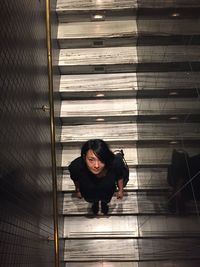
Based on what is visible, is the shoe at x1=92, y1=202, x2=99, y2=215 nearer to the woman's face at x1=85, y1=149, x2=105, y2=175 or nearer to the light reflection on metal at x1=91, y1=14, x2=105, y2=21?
the woman's face at x1=85, y1=149, x2=105, y2=175

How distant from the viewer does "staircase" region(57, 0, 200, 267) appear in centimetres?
277

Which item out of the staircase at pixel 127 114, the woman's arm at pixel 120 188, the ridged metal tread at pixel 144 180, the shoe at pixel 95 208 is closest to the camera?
the staircase at pixel 127 114

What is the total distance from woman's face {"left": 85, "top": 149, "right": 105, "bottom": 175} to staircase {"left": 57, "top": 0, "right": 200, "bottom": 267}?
561 mm

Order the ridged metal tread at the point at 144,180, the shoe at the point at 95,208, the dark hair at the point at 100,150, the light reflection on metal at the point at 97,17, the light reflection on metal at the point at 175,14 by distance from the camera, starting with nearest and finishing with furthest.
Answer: the light reflection on metal at the point at 175,14 < the ridged metal tread at the point at 144,180 < the dark hair at the point at 100,150 < the shoe at the point at 95,208 < the light reflection on metal at the point at 97,17

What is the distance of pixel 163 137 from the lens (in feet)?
10.3

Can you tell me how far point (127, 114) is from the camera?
486 cm

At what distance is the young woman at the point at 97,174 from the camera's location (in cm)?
384

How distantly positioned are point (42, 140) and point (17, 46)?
3.97 feet

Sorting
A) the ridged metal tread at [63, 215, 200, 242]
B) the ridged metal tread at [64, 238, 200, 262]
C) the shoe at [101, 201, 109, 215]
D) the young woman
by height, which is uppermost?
the young woman

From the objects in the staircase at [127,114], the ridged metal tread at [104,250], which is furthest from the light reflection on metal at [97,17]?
the ridged metal tread at [104,250]

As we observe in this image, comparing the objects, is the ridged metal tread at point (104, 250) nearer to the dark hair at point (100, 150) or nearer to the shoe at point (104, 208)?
the shoe at point (104, 208)

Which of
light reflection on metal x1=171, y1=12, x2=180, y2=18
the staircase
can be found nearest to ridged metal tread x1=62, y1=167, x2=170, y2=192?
the staircase

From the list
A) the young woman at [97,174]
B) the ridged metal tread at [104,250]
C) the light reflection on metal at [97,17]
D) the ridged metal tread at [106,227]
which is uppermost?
the light reflection on metal at [97,17]

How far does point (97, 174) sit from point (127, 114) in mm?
1138
